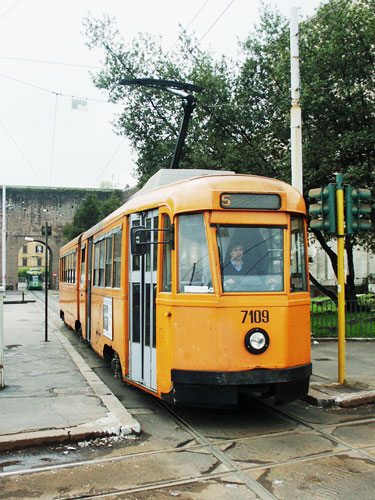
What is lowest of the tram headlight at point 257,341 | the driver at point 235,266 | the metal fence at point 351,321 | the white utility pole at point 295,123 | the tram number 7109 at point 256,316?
the metal fence at point 351,321

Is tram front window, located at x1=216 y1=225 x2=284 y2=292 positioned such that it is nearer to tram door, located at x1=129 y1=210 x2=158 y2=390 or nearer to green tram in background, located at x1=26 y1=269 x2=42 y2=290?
tram door, located at x1=129 y1=210 x2=158 y2=390

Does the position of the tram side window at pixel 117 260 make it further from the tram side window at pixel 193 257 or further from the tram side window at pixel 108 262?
the tram side window at pixel 193 257

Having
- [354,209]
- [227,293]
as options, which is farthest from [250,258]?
[354,209]

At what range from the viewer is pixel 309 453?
17.7ft

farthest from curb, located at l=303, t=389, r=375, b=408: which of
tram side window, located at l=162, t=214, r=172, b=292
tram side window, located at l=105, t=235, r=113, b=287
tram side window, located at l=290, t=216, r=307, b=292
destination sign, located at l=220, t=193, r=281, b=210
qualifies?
tram side window, located at l=105, t=235, r=113, b=287

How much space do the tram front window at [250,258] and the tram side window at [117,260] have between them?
2.61 metres

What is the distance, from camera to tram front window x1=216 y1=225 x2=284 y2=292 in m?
6.09

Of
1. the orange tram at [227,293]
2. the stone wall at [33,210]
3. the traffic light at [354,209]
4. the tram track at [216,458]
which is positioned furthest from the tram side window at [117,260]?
the stone wall at [33,210]

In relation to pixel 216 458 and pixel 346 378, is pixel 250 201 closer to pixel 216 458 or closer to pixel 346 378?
pixel 216 458

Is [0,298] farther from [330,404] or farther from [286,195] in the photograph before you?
[330,404]

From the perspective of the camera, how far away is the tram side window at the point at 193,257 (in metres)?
6.12

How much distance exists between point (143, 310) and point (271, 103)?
1303cm

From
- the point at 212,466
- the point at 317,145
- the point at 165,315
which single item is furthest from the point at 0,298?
the point at 317,145

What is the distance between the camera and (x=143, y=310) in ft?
23.6
